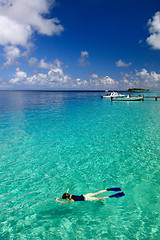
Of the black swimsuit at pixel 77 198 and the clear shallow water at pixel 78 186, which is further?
the black swimsuit at pixel 77 198

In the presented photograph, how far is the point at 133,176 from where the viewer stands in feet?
31.5

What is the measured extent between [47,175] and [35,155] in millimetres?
3603

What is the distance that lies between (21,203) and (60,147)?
756 cm

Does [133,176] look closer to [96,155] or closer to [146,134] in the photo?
[96,155]

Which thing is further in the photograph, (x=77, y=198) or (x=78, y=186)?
(x=78, y=186)

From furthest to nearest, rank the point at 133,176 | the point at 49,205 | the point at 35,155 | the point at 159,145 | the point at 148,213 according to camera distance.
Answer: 1. the point at 159,145
2. the point at 35,155
3. the point at 133,176
4. the point at 49,205
5. the point at 148,213

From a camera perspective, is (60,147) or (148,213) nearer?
(148,213)

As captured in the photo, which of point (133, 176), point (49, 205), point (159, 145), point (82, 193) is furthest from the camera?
point (159, 145)

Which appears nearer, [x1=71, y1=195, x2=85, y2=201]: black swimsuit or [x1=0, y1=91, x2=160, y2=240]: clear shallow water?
[x1=0, y1=91, x2=160, y2=240]: clear shallow water

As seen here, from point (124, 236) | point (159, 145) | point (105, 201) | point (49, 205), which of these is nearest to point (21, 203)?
point (49, 205)

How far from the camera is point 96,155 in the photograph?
1299 cm

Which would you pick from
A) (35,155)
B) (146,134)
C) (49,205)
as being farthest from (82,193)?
(146,134)

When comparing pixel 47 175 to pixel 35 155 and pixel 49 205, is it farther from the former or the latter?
pixel 35 155

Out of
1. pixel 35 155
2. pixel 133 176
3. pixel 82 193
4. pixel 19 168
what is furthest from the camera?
pixel 35 155
